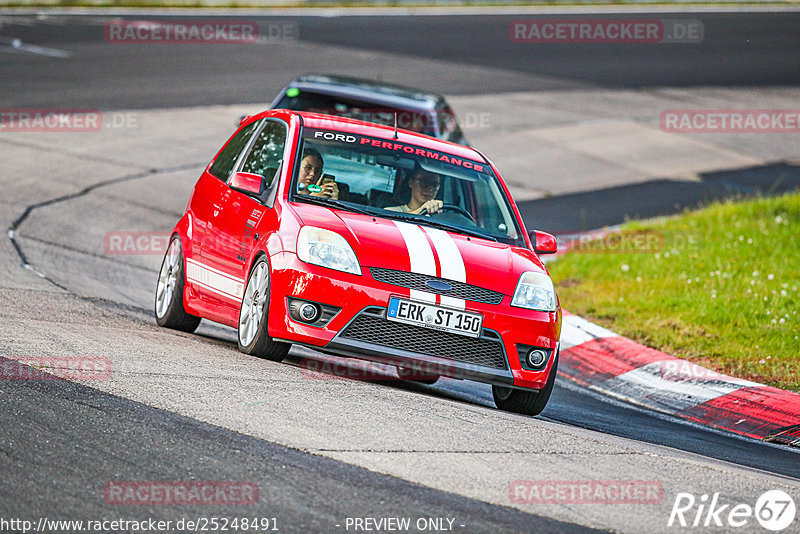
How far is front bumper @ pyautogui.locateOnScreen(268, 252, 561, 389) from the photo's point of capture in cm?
678

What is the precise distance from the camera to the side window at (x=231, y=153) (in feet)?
28.0

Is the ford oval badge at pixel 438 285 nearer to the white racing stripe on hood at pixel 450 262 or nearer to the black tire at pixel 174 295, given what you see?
the white racing stripe on hood at pixel 450 262

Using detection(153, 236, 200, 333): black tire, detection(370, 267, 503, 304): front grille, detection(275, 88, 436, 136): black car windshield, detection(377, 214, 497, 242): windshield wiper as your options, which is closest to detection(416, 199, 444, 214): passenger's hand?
detection(377, 214, 497, 242): windshield wiper

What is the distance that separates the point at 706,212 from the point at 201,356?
9.63 meters

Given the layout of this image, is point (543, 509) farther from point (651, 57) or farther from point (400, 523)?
point (651, 57)

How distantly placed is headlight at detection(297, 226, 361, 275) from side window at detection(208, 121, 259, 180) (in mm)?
1630

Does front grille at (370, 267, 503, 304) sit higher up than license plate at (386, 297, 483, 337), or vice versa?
front grille at (370, 267, 503, 304)

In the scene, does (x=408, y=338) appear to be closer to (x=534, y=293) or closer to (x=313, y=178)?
(x=534, y=293)

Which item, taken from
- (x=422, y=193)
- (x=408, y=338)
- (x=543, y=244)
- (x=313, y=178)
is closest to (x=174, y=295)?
(x=313, y=178)

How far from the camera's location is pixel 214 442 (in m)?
5.22

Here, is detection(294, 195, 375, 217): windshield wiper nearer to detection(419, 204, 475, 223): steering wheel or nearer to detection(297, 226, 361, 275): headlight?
detection(297, 226, 361, 275): headlight

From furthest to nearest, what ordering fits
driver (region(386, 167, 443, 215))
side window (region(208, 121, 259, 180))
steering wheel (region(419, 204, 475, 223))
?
side window (region(208, 121, 259, 180)) < steering wheel (region(419, 204, 475, 223)) < driver (region(386, 167, 443, 215))

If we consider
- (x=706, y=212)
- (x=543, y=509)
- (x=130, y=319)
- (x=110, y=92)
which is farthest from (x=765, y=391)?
(x=110, y=92)

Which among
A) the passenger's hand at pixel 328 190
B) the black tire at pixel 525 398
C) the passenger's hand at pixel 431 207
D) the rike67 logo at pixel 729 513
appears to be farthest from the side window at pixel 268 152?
the rike67 logo at pixel 729 513
